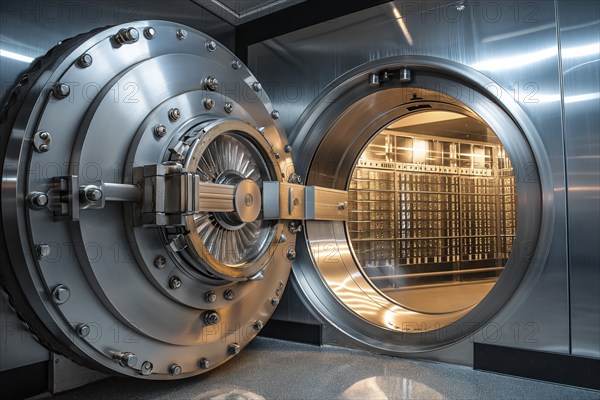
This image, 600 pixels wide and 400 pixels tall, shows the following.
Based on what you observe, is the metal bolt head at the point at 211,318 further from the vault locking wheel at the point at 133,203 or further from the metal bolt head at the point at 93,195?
the metal bolt head at the point at 93,195

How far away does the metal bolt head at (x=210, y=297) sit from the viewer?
1.35m

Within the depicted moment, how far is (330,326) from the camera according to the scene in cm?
183

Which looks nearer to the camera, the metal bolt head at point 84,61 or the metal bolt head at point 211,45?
the metal bolt head at point 84,61

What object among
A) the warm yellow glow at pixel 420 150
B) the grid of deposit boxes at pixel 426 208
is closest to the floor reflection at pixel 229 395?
the grid of deposit boxes at pixel 426 208

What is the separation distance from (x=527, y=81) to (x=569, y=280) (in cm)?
60

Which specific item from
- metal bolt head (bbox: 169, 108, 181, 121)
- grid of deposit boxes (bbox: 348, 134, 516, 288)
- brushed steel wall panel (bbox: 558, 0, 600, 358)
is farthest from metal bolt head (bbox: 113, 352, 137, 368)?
grid of deposit boxes (bbox: 348, 134, 516, 288)

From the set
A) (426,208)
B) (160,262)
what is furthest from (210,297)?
(426,208)

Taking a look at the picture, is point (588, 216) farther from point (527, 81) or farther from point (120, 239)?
point (120, 239)

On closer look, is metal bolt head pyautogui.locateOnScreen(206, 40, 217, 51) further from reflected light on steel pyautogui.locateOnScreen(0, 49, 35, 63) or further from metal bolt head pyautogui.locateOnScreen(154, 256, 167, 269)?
metal bolt head pyautogui.locateOnScreen(154, 256, 167, 269)

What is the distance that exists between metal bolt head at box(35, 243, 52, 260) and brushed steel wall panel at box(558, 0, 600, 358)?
4.46 ft

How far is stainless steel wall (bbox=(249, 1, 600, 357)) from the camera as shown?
1378 mm

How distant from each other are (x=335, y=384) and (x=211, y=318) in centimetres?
41

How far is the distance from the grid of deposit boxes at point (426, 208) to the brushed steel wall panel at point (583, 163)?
92 centimetres

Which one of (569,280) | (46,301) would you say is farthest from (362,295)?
(46,301)
